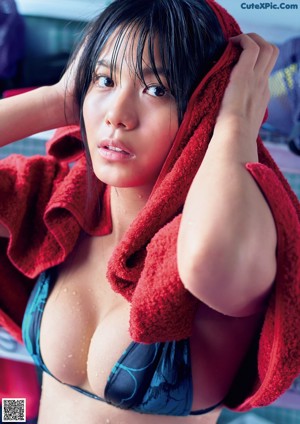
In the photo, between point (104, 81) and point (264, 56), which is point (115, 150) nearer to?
point (104, 81)

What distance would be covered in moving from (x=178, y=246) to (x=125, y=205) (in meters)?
0.23

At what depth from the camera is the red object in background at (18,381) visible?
3.17ft

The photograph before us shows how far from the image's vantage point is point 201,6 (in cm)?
63

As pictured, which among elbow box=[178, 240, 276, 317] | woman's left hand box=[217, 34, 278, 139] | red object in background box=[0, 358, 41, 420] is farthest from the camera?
red object in background box=[0, 358, 41, 420]

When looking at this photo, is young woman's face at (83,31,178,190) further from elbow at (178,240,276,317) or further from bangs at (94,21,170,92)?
elbow at (178,240,276,317)

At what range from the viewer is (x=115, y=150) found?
0.63m

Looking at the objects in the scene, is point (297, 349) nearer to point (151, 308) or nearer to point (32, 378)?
point (151, 308)

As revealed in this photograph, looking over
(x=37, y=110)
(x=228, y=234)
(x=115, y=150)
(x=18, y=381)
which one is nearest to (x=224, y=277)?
(x=228, y=234)

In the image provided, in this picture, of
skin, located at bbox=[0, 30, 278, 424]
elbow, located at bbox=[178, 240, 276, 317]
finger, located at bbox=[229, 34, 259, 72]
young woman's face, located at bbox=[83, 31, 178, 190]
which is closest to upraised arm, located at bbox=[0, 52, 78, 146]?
skin, located at bbox=[0, 30, 278, 424]

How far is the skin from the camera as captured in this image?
1.59 feet

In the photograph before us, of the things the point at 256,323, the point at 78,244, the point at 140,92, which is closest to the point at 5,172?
the point at 78,244

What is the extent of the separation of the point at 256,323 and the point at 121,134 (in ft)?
0.88

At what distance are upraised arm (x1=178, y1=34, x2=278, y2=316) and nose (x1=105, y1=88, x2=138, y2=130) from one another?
10 centimetres

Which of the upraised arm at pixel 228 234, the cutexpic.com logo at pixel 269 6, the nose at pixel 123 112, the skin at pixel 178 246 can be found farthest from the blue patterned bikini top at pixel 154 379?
the cutexpic.com logo at pixel 269 6
